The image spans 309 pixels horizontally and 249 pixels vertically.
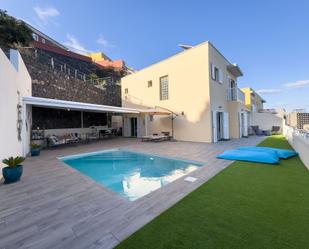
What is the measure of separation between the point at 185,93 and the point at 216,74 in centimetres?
290

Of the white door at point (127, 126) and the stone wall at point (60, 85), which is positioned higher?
the stone wall at point (60, 85)

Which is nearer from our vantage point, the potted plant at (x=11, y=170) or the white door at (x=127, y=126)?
the potted plant at (x=11, y=170)

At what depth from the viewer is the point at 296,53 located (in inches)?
567

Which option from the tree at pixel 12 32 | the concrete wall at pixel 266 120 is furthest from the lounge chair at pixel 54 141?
the concrete wall at pixel 266 120

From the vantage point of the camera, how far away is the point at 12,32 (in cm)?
1473

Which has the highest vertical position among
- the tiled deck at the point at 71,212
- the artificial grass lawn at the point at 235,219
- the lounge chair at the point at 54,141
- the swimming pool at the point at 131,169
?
the lounge chair at the point at 54,141

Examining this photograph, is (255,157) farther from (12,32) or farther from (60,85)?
(12,32)

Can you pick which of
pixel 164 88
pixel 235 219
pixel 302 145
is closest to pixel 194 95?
pixel 164 88

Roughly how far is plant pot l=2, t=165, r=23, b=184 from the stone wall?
30.0 feet

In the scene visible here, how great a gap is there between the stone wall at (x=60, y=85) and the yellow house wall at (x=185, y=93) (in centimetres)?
482

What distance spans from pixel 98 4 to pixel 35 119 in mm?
9049

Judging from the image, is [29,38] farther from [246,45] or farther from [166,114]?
[246,45]

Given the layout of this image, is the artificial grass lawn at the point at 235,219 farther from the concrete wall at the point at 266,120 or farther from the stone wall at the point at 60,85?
the concrete wall at the point at 266,120

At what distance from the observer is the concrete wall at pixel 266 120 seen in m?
19.4
